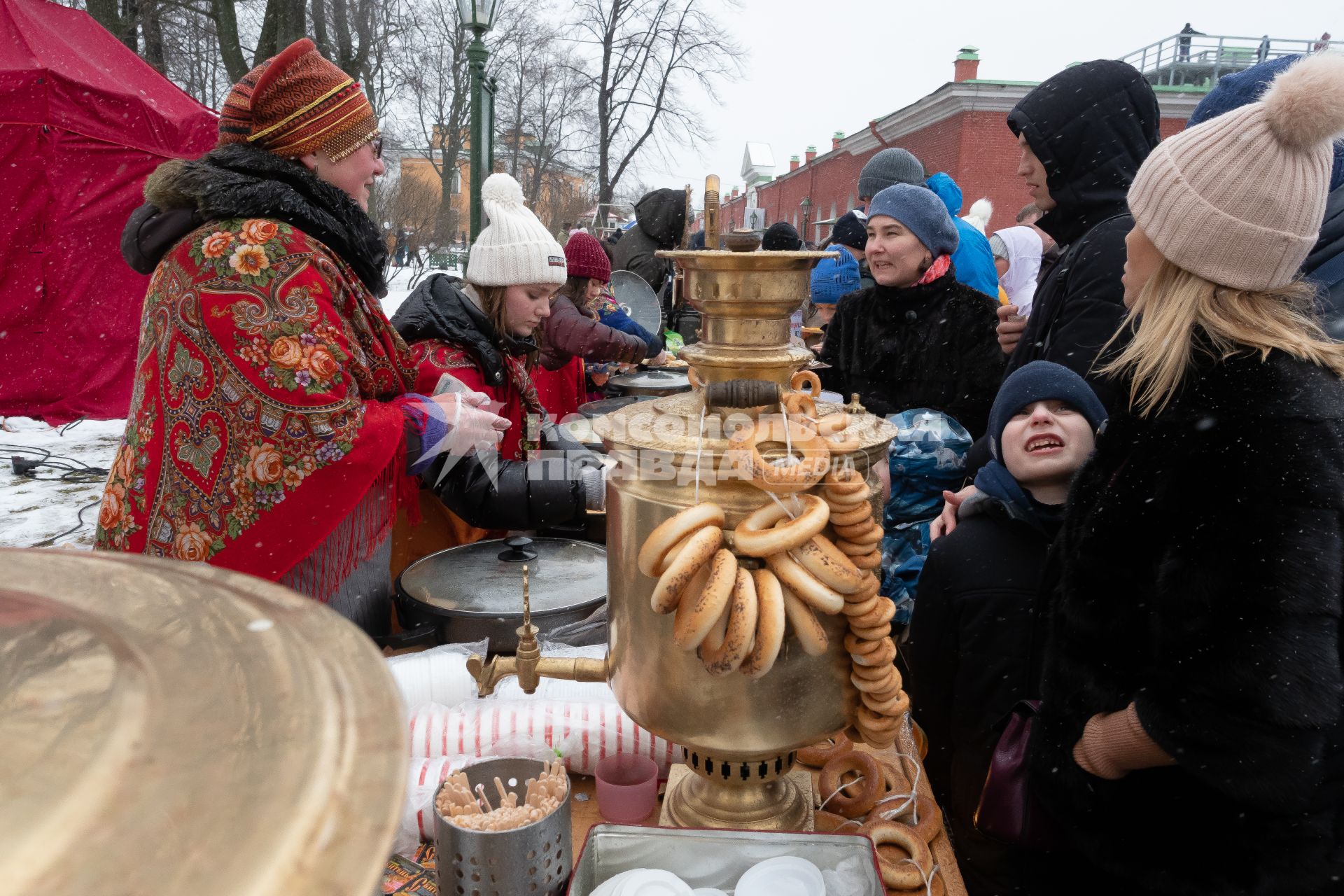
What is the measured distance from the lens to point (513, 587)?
205 centimetres

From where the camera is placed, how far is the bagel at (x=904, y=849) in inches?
48.9

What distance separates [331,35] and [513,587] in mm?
12877

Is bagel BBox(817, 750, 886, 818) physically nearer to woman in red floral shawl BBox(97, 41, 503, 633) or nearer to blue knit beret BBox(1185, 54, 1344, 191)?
woman in red floral shawl BBox(97, 41, 503, 633)

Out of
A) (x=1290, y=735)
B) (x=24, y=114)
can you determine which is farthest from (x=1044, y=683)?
(x=24, y=114)

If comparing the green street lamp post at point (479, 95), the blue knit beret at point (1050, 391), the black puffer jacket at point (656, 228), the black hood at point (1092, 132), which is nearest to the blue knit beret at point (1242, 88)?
the black hood at point (1092, 132)

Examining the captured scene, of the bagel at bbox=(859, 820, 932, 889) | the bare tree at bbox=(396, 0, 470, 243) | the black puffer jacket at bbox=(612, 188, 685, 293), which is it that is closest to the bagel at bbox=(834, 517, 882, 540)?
the bagel at bbox=(859, 820, 932, 889)

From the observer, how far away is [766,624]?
1.01 m

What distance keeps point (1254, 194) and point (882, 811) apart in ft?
3.77

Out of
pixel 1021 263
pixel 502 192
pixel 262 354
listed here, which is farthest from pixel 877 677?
pixel 1021 263

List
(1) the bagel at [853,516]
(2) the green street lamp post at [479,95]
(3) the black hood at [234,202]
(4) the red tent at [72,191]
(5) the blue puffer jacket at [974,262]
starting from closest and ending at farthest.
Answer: (1) the bagel at [853,516]
(3) the black hood at [234,202]
(5) the blue puffer jacket at [974,262]
(2) the green street lamp post at [479,95]
(4) the red tent at [72,191]

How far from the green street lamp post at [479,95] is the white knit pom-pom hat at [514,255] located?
289cm

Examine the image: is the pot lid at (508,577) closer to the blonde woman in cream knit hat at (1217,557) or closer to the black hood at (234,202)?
the black hood at (234,202)

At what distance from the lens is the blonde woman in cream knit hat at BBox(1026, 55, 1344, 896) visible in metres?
1.11

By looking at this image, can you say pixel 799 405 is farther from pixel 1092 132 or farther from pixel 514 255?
pixel 514 255
